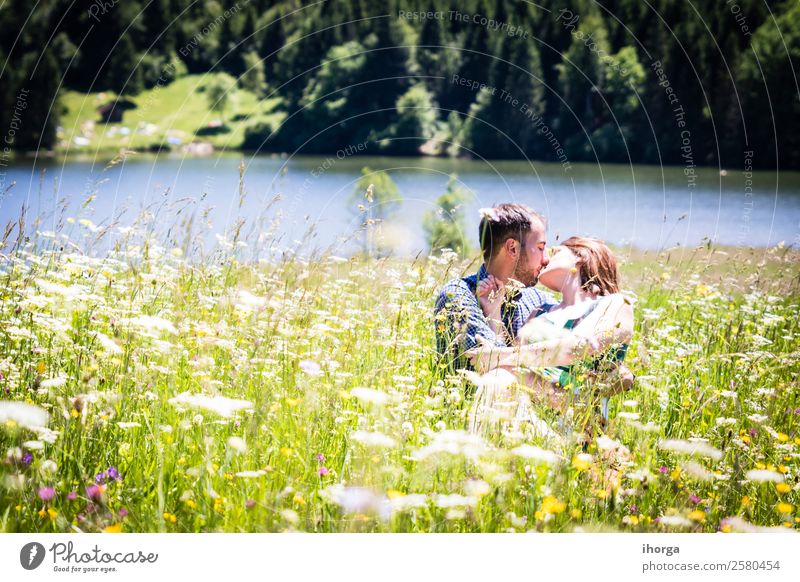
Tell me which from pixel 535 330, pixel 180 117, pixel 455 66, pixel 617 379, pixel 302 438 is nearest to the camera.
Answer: pixel 302 438

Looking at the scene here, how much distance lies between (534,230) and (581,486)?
1.20 meters

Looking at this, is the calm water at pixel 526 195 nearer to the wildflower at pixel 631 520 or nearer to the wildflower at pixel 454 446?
the wildflower at pixel 631 520

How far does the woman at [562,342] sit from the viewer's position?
8.24 ft

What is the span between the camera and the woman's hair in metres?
3.04

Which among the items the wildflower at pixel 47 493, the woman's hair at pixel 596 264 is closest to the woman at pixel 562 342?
the woman's hair at pixel 596 264

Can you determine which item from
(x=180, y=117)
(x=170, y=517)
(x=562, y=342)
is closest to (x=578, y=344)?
(x=562, y=342)

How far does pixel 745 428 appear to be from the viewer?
2.97 m

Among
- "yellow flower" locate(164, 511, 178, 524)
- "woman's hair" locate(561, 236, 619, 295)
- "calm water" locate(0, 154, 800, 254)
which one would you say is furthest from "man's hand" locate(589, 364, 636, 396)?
"calm water" locate(0, 154, 800, 254)

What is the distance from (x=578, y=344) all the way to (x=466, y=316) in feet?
1.57

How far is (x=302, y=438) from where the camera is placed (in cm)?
248

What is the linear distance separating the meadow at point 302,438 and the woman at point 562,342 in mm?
140

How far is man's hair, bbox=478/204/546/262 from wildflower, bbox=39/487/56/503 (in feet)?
6.07

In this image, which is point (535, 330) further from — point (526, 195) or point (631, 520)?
point (526, 195)
